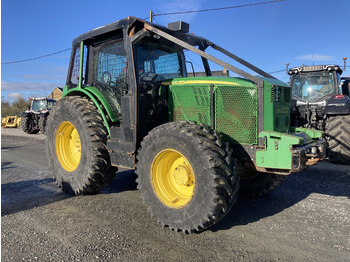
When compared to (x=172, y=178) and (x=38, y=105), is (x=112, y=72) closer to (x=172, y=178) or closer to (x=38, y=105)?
(x=172, y=178)

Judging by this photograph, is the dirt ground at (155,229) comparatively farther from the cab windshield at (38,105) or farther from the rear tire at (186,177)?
the cab windshield at (38,105)

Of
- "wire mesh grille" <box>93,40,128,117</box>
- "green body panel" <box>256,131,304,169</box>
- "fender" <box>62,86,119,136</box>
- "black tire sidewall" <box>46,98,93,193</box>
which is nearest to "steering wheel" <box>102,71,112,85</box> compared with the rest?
"wire mesh grille" <box>93,40,128,117</box>

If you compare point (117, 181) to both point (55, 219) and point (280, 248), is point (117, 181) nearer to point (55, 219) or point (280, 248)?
point (55, 219)

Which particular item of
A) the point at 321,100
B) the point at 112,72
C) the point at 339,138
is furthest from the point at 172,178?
the point at 321,100

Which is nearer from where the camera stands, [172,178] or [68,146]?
[172,178]

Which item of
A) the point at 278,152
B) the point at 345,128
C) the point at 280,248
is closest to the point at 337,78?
the point at 345,128

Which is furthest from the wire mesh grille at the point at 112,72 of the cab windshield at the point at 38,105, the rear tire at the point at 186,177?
the cab windshield at the point at 38,105

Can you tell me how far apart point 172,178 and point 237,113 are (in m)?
1.20

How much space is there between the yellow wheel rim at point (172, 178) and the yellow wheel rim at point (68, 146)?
6.95 feet

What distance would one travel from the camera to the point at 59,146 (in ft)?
17.8

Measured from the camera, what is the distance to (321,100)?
9258 millimetres

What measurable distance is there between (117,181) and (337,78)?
24.5ft

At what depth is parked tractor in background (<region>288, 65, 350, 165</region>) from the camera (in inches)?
312

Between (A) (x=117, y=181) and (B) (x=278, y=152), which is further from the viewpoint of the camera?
(A) (x=117, y=181)
